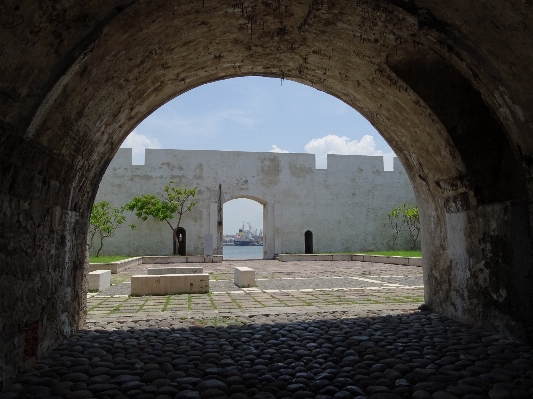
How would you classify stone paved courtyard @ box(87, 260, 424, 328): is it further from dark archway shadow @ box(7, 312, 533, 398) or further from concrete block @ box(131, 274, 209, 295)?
dark archway shadow @ box(7, 312, 533, 398)

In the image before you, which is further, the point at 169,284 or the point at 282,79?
the point at 169,284

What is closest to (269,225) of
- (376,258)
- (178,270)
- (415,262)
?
(376,258)

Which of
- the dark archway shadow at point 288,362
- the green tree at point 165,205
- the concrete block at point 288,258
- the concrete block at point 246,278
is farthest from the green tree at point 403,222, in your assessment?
the dark archway shadow at point 288,362

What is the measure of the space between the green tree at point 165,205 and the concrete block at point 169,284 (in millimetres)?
13212

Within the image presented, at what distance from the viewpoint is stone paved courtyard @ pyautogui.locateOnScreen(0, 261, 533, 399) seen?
9.48 feet

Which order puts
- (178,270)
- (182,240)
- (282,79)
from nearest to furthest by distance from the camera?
1. (282,79)
2. (178,270)
3. (182,240)

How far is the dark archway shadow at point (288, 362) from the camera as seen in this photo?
293 cm

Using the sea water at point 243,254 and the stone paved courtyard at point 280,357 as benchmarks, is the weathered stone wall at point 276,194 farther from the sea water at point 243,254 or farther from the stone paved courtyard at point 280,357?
the stone paved courtyard at point 280,357

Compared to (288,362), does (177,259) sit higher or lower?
lower

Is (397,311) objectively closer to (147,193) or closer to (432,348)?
(432,348)

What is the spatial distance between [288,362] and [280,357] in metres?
0.14

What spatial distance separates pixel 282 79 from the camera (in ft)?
18.4

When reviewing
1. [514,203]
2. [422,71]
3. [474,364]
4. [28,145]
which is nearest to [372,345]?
[474,364]

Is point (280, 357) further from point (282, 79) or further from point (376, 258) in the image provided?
point (376, 258)
